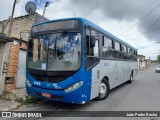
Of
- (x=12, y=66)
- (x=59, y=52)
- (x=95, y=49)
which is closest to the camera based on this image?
(x=59, y=52)

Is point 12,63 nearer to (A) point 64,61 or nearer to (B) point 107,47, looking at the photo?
Result: (A) point 64,61

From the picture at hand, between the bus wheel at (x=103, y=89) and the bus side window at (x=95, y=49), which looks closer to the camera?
the bus side window at (x=95, y=49)

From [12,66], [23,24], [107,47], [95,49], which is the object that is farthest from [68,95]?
[23,24]

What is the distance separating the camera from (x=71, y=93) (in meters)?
5.00

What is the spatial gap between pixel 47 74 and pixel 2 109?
6.45 feet

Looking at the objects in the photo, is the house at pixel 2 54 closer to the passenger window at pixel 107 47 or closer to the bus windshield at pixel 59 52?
the bus windshield at pixel 59 52

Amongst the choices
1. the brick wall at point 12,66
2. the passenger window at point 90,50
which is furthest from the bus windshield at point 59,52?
the brick wall at point 12,66

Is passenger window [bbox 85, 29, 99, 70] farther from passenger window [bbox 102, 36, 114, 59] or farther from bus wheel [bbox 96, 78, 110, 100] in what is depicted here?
bus wheel [bbox 96, 78, 110, 100]

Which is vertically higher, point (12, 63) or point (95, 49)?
point (95, 49)

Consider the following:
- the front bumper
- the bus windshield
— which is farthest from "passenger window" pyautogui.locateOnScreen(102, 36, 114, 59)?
the front bumper

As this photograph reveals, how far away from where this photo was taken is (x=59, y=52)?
5.22 meters

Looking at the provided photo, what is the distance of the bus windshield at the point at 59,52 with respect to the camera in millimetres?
5078

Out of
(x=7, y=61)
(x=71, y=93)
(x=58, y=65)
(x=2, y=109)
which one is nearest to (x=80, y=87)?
(x=71, y=93)

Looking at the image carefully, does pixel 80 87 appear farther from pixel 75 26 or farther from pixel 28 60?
pixel 28 60
